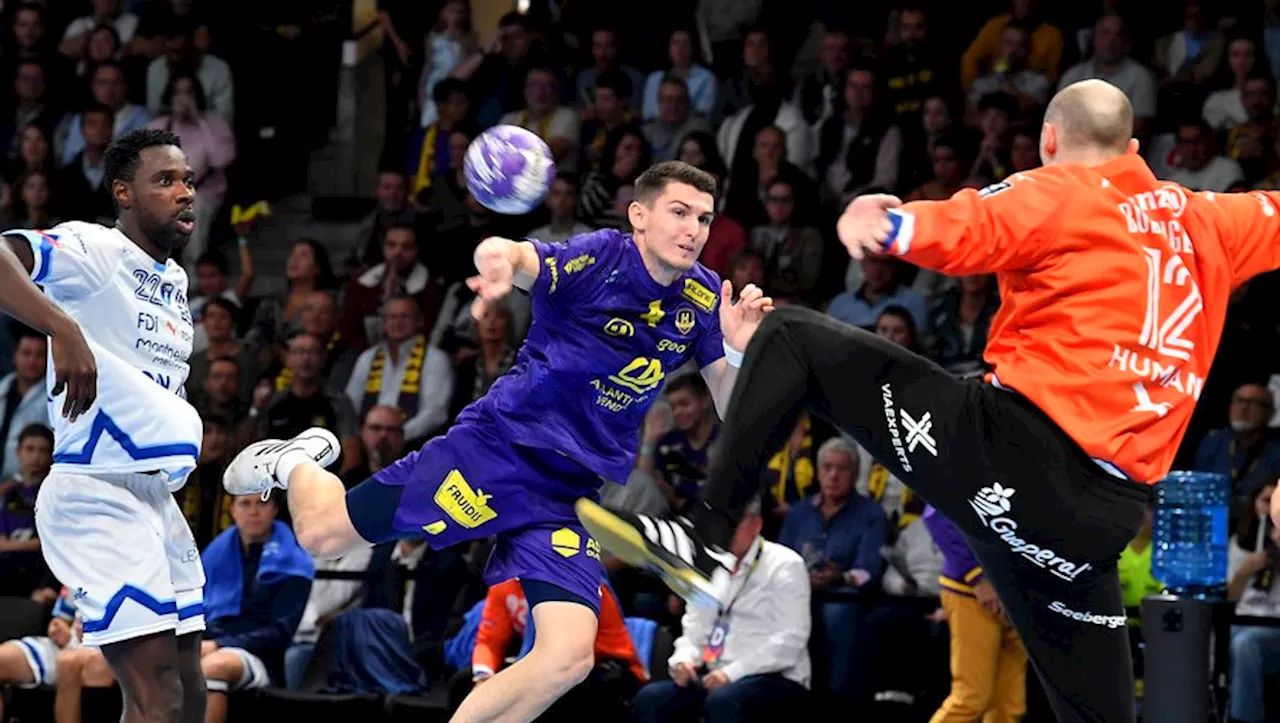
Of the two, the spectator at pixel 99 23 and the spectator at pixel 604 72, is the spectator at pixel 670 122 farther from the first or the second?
the spectator at pixel 99 23

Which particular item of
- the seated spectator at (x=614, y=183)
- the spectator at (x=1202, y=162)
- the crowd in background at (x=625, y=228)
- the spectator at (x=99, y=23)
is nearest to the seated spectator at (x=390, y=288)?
the crowd in background at (x=625, y=228)

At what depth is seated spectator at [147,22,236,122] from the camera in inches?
581

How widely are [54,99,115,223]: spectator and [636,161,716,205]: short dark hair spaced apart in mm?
8219

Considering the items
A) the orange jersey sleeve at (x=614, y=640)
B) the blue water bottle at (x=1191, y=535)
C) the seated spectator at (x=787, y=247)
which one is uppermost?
the seated spectator at (x=787, y=247)

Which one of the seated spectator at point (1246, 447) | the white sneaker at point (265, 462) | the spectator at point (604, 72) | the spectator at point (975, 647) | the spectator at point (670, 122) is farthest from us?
the spectator at point (604, 72)

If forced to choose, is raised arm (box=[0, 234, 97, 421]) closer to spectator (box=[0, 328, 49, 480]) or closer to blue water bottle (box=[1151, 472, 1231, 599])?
blue water bottle (box=[1151, 472, 1231, 599])

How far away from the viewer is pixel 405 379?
1177 cm

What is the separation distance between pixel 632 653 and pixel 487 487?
2860 millimetres

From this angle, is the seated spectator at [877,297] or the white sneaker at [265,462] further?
the seated spectator at [877,297]

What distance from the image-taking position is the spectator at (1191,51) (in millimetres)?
11805

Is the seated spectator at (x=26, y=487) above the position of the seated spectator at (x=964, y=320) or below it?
below

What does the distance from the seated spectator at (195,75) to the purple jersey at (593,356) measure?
8711 millimetres

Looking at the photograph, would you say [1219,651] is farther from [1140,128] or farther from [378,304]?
[378,304]

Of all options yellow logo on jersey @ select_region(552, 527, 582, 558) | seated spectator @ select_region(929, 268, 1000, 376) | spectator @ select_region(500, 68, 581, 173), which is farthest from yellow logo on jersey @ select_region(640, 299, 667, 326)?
spectator @ select_region(500, 68, 581, 173)
